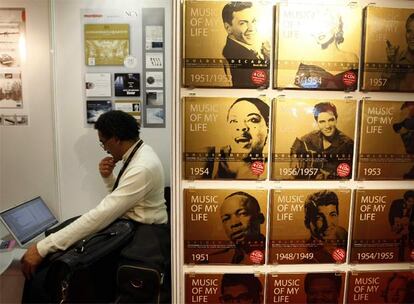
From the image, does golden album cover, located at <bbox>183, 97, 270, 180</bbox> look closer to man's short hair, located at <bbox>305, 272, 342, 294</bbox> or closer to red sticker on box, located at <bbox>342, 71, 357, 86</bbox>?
red sticker on box, located at <bbox>342, 71, 357, 86</bbox>

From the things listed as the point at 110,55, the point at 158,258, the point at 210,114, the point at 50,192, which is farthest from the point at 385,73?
the point at 50,192

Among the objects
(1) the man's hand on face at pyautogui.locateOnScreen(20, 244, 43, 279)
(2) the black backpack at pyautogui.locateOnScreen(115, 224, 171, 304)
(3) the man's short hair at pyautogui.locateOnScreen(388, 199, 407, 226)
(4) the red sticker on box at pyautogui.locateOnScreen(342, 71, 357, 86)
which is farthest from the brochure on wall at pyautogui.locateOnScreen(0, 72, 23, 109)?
(3) the man's short hair at pyautogui.locateOnScreen(388, 199, 407, 226)

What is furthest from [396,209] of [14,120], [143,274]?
[14,120]

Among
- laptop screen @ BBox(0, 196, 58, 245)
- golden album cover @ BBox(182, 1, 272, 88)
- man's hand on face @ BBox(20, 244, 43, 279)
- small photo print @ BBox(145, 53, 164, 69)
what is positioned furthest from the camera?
small photo print @ BBox(145, 53, 164, 69)

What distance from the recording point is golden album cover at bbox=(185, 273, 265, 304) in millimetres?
1146

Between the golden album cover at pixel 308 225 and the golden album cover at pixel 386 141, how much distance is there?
0.46ft

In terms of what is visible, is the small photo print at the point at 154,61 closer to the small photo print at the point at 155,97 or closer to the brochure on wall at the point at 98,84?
the small photo print at the point at 155,97

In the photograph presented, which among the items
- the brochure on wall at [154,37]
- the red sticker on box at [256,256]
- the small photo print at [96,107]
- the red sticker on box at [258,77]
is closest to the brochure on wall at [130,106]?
the small photo print at [96,107]

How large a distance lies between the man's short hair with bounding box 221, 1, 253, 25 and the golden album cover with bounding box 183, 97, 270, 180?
10.6 inches

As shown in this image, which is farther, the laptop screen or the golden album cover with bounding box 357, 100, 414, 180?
the laptop screen

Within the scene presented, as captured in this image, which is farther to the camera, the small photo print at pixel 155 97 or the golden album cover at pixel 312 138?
the small photo print at pixel 155 97

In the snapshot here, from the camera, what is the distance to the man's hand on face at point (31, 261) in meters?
1.34

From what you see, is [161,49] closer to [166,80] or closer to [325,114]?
[166,80]

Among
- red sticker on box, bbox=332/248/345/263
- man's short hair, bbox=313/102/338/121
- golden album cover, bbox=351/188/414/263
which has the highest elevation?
man's short hair, bbox=313/102/338/121
